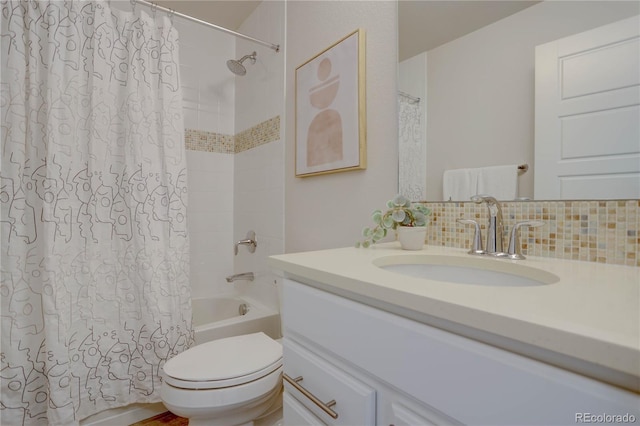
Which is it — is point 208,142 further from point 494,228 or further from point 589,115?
point 589,115

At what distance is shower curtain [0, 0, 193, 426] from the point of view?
3.94 ft

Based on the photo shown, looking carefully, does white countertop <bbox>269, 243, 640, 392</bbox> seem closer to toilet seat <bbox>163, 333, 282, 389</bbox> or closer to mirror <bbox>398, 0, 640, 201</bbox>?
mirror <bbox>398, 0, 640, 201</bbox>

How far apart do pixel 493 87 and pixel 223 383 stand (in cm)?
127

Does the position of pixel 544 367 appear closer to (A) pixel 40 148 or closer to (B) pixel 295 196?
(B) pixel 295 196

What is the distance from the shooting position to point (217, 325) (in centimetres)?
162

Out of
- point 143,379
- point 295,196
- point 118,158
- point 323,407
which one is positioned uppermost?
point 118,158

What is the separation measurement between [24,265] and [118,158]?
0.56 meters

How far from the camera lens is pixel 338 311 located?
612mm

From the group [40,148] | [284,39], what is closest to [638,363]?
[40,148]

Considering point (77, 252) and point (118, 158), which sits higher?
point (118, 158)

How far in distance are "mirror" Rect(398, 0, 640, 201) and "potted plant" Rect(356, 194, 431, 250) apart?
10cm

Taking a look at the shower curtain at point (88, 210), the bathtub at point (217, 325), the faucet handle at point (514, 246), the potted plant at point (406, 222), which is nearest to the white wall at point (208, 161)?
the bathtub at point (217, 325)

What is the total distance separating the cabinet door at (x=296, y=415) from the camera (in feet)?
2.24

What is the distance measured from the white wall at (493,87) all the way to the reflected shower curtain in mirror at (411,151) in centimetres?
3
